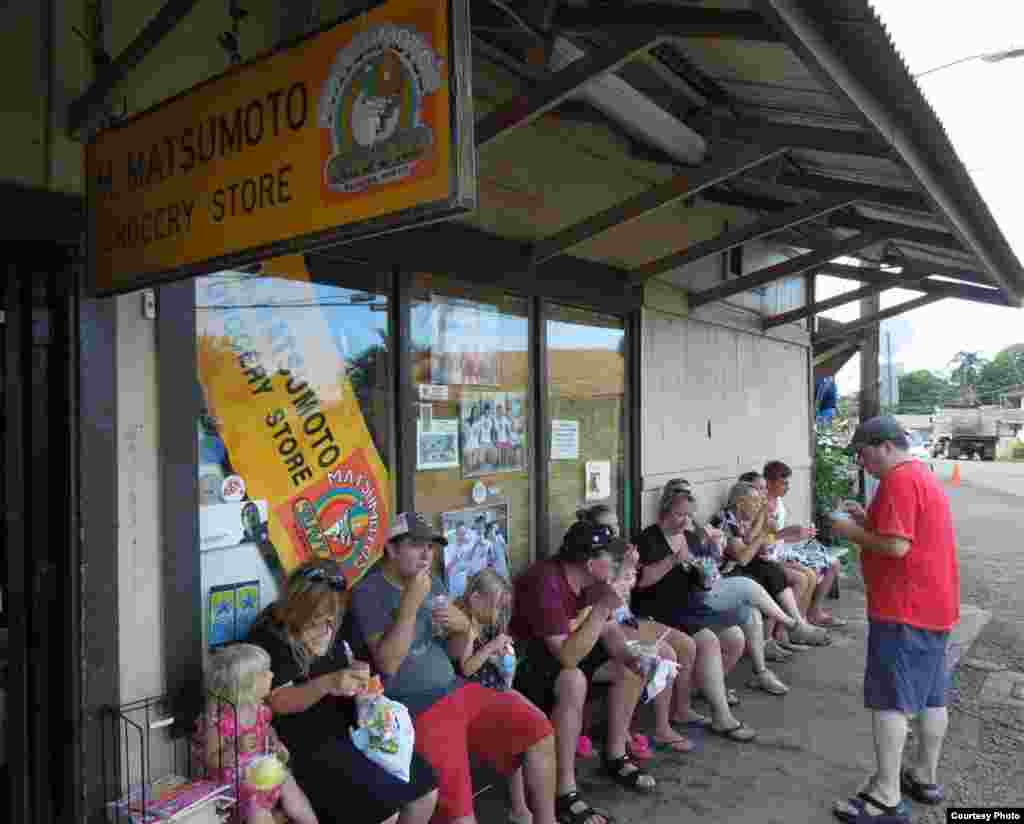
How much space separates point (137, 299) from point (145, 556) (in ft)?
2.86

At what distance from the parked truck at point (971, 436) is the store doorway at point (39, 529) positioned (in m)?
54.4

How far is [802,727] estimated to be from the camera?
461cm

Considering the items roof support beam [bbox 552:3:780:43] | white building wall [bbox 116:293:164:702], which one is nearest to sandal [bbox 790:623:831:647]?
roof support beam [bbox 552:3:780:43]

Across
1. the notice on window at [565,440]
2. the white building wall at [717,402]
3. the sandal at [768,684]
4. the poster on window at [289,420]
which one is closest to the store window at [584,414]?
the notice on window at [565,440]

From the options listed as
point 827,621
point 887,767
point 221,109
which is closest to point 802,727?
point 887,767

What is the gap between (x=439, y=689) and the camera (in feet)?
10.3

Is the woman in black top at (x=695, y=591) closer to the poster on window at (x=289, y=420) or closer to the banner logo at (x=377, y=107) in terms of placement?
the poster on window at (x=289, y=420)

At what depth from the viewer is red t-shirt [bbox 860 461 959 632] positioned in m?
3.46

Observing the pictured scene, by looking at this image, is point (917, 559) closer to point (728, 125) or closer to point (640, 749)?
point (640, 749)

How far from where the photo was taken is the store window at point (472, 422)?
403cm

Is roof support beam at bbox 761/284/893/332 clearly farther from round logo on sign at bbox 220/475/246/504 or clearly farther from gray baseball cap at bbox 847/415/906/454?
round logo on sign at bbox 220/475/246/504

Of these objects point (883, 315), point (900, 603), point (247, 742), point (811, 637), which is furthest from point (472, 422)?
point (883, 315)

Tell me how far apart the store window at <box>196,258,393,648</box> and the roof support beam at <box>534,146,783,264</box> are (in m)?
1.15

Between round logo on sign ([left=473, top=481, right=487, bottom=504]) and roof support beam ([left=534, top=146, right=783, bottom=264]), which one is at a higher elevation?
roof support beam ([left=534, top=146, right=783, bottom=264])
